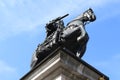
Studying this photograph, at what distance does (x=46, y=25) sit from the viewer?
11.8 m

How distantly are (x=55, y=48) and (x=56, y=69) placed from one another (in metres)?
1.07

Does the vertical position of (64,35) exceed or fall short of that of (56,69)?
it exceeds it

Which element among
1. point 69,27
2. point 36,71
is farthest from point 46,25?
point 36,71

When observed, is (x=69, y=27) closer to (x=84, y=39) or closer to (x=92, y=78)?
(x=84, y=39)

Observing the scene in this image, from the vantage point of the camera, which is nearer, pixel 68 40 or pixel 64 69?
pixel 64 69

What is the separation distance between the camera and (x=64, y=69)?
930 centimetres

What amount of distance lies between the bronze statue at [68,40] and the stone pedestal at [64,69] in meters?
0.80

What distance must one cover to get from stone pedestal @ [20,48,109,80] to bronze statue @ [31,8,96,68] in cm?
80

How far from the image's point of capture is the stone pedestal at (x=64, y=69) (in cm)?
929

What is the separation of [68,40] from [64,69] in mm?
1272

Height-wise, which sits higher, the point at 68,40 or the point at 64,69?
the point at 68,40

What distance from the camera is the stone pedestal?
9289mm

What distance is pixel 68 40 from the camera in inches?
410

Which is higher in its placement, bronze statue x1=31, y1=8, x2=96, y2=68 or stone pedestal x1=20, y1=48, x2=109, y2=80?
bronze statue x1=31, y1=8, x2=96, y2=68
